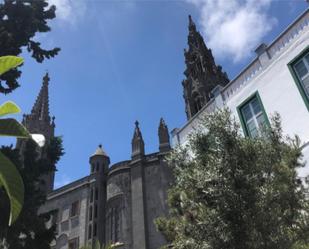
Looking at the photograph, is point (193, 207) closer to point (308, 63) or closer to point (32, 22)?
point (308, 63)

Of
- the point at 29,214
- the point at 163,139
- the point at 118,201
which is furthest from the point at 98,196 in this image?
the point at 29,214

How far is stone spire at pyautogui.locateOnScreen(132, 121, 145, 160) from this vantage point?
31181 millimetres

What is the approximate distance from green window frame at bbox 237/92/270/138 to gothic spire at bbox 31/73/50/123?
4425 cm

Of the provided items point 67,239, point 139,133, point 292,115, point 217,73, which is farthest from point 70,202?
point 292,115

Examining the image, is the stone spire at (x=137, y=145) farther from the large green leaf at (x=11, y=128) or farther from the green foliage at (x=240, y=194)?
the large green leaf at (x=11, y=128)

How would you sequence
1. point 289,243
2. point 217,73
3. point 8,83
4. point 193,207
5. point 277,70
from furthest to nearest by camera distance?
point 217,73 < point 8,83 < point 277,70 < point 193,207 < point 289,243

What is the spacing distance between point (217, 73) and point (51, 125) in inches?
989

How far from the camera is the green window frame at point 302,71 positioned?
1037cm

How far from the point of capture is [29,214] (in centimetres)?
1482

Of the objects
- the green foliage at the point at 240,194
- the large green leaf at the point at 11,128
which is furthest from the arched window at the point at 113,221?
the large green leaf at the point at 11,128

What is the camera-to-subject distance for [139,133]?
32688mm

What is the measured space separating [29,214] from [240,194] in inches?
440

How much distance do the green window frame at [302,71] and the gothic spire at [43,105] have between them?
46046 millimetres

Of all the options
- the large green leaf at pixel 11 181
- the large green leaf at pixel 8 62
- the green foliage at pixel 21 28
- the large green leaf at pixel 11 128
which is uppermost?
the green foliage at pixel 21 28
